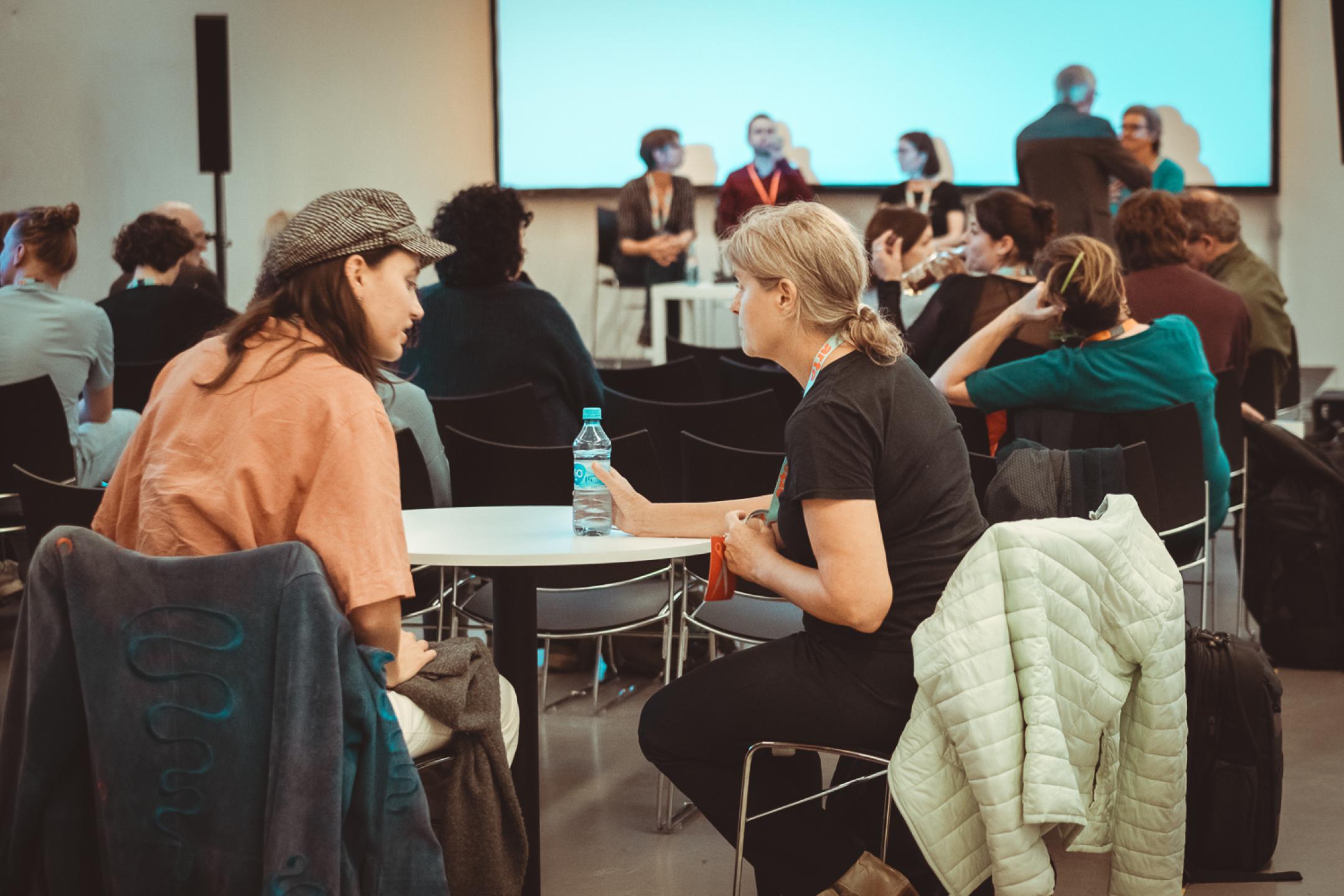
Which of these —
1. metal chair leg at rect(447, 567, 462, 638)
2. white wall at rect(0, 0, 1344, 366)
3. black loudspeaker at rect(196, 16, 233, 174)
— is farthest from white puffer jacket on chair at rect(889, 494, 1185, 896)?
white wall at rect(0, 0, 1344, 366)

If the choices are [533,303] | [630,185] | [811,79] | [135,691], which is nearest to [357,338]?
[135,691]

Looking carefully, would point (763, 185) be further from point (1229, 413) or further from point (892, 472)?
point (892, 472)

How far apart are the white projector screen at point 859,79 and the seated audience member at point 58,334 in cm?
605

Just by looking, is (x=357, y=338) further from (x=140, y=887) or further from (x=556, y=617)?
(x=556, y=617)

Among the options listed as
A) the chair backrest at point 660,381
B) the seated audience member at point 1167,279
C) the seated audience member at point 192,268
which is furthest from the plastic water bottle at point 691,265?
the seated audience member at point 1167,279

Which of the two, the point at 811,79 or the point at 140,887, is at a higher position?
the point at 811,79

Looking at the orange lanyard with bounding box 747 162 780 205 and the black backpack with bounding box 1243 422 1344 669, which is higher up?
the orange lanyard with bounding box 747 162 780 205

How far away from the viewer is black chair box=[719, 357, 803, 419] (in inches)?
173

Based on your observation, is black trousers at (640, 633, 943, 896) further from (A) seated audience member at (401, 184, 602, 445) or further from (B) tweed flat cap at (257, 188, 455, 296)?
(A) seated audience member at (401, 184, 602, 445)

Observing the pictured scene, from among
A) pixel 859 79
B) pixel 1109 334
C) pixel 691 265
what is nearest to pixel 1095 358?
pixel 1109 334

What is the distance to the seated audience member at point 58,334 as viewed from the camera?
156 inches

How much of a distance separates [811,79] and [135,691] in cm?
855

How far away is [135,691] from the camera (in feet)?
5.43

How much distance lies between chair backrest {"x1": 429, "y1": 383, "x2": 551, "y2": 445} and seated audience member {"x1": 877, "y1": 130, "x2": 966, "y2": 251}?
4.56m
